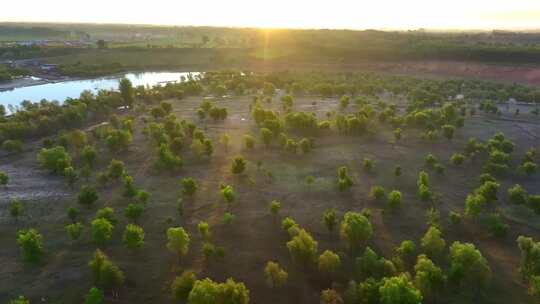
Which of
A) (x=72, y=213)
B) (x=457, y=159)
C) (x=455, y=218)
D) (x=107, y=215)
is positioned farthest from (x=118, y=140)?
(x=457, y=159)

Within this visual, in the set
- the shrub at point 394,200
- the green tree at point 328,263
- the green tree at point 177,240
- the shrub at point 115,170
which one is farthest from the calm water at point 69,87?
the green tree at point 328,263

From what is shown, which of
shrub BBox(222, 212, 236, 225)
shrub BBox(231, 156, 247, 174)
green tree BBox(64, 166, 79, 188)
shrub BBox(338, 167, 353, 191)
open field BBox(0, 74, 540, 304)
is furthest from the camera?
shrub BBox(231, 156, 247, 174)

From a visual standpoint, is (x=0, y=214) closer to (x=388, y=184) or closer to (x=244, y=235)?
(x=244, y=235)

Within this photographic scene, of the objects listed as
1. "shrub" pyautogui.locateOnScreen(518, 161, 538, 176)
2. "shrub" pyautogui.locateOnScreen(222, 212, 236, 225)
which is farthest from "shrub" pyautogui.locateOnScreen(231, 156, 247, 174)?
"shrub" pyautogui.locateOnScreen(518, 161, 538, 176)

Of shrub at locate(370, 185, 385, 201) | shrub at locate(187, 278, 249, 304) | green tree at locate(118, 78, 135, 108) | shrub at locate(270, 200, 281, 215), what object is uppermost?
green tree at locate(118, 78, 135, 108)

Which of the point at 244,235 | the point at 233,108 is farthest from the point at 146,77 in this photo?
the point at 244,235

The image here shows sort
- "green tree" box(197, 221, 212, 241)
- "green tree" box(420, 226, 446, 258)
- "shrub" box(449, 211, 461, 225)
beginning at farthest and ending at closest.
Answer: "shrub" box(449, 211, 461, 225) < "green tree" box(197, 221, 212, 241) < "green tree" box(420, 226, 446, 258)

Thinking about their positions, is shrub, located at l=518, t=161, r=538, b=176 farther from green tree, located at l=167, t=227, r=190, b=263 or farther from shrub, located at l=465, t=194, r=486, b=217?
green tree, located at l=167, t=227, r=190, b=263

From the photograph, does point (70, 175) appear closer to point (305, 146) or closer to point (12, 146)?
point (12, 146)
